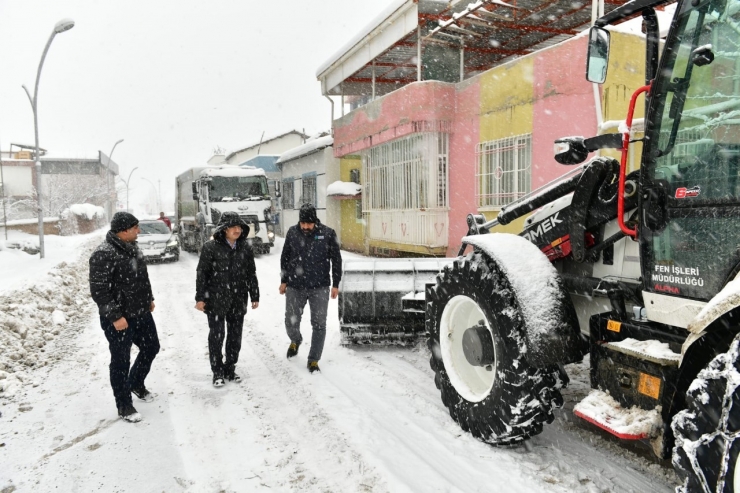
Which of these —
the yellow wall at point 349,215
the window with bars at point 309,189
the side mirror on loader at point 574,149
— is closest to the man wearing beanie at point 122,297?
the side mirror on loader at point 574,149

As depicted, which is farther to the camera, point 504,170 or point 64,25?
point 64,25

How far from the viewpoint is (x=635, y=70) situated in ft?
27.0

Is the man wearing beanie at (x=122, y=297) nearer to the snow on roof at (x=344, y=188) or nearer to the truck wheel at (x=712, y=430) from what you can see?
the truck wheel at (x=712, y=430)

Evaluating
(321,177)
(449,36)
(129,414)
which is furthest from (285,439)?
(321,177)

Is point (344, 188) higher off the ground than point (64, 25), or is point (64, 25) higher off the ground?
point (64, 25)

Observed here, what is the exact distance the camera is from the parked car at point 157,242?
50.6 feet

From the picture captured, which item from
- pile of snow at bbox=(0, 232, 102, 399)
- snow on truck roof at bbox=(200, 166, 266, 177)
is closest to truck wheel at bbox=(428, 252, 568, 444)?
pile of snow at bbox=(0, 232, 102, 399)

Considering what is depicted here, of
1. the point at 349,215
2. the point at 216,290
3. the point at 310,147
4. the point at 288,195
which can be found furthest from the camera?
the point at 288,195

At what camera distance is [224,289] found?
479cm

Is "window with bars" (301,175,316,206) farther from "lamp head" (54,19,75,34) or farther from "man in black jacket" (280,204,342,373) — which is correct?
"man in black jacket" (280,204,342,373)

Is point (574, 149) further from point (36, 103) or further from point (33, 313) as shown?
point (36, 103)

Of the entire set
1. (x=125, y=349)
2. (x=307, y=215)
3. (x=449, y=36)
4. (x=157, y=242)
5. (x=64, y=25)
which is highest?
(x=64, y=25)

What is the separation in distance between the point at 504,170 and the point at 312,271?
6.52 m

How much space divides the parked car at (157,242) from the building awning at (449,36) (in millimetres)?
7488
